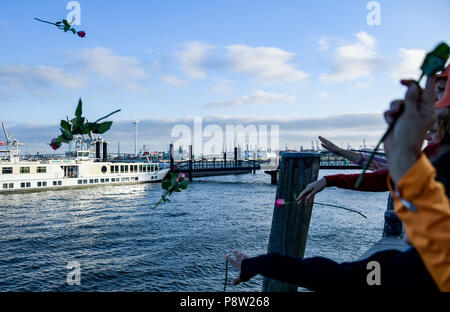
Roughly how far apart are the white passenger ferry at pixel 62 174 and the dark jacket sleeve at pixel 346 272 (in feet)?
118

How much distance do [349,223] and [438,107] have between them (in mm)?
25810

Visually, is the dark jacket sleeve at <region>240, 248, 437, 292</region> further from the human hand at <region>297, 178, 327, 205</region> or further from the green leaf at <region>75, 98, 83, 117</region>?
the green leaf at <region>75, 98, 83, 117</region>

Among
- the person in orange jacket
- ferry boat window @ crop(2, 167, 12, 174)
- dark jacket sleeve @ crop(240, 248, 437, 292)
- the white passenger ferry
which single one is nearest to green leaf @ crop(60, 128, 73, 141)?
dark jacket sleeve @ crop(240, 248, 437, 292)

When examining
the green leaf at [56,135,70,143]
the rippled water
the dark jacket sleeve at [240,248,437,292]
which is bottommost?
the rippled water

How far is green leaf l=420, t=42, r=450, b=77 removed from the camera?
102 cm

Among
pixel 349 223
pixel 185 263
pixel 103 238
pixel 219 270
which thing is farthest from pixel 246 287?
pixel 349 223

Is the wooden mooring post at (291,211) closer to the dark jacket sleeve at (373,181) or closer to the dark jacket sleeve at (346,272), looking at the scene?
the dark jacket sleeve at (373,181)

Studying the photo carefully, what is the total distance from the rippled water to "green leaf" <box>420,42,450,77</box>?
12.2 metres

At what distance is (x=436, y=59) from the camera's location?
1036 mm

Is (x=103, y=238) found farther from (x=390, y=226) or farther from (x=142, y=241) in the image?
(x=390, y=226)

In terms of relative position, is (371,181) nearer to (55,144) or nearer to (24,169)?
(55,144)

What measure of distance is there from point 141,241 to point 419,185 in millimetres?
19244

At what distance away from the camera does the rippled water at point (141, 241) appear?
42.6 feet

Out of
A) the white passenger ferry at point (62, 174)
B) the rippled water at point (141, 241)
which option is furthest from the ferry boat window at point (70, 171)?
the rippled water at point (141, 241)
